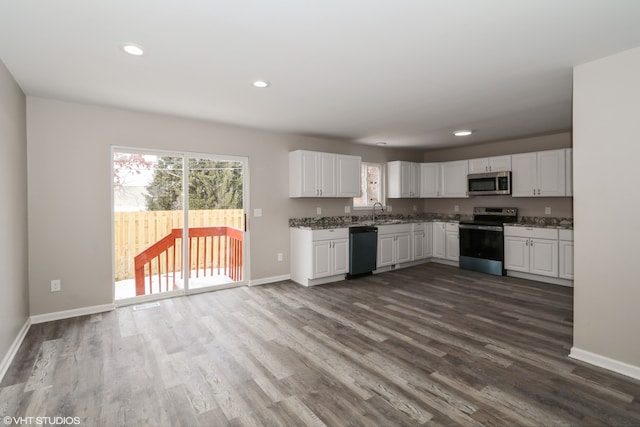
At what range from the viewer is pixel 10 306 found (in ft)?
9.02

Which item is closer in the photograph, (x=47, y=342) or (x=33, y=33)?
(x=33, y=33)

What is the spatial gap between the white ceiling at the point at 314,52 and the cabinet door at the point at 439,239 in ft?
9.66

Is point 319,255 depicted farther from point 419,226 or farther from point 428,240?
point 428,240

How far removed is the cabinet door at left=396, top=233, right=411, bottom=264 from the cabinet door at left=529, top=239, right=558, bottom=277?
198 centimetres

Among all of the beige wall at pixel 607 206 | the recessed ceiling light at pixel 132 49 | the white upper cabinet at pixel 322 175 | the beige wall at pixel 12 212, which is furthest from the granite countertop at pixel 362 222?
the beige wall at pixel 12 212

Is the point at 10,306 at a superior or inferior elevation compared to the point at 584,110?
inferior

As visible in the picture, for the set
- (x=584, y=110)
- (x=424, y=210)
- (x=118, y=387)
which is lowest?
(x=118, y=387)

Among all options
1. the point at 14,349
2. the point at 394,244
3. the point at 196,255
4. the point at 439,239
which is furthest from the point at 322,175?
the point at 14,349

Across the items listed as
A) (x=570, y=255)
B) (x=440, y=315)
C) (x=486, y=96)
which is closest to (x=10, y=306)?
(x=440, y=315)

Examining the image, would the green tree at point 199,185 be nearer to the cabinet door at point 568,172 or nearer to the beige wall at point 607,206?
the beige wall at point 607,206

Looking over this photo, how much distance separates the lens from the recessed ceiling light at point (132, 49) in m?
2.35

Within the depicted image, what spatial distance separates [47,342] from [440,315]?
3.97m

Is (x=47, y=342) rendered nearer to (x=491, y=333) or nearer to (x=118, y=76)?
(x=118, y=76)

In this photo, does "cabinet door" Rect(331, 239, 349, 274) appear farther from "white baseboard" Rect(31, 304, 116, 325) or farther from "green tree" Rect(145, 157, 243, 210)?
"white baseboard" Rect(31, 304, 116, 325)
